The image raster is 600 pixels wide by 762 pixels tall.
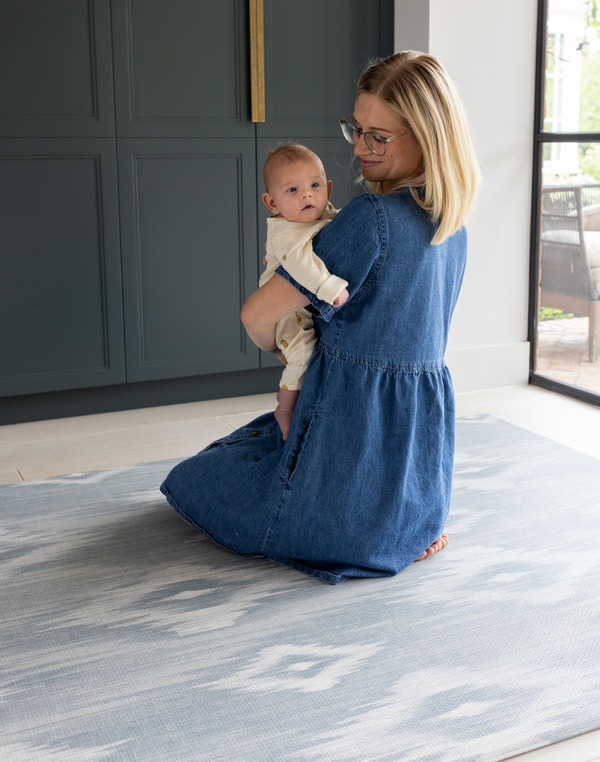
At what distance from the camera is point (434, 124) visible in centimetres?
158

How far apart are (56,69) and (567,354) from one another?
2.37 m

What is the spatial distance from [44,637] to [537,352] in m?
2.63

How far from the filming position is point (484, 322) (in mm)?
3467

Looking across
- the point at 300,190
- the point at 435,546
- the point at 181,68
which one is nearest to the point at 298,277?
the point at 300,190

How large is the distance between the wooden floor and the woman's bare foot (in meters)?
0.90

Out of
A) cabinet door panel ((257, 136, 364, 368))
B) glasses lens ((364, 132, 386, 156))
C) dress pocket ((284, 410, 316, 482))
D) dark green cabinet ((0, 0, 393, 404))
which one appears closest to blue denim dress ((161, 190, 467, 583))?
dress pocket ((284, 410, 316, 482))

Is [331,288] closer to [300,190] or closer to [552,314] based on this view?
[300,190]

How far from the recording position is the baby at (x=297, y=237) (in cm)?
158

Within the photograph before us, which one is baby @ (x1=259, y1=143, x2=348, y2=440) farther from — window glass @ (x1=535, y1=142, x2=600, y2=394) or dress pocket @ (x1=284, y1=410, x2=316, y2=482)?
window glass @ (x1=535, y1=142, x2=600, y2=394)

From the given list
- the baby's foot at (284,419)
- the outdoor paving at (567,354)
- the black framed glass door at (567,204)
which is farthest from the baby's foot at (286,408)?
the outdoor paving at (567,354)

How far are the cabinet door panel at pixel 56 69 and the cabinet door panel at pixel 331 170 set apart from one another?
66 centimetres

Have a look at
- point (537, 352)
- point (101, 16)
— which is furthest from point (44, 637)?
point (537, 352)

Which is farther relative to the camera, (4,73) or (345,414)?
(4,73)

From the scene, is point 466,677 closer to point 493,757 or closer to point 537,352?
point 493,757
